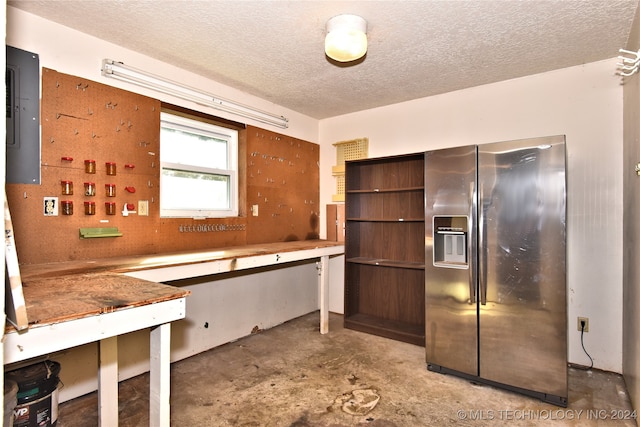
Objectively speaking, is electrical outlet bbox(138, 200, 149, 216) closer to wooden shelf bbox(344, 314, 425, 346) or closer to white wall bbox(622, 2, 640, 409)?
wooden shelf bbox(344, 314, 425, 346)

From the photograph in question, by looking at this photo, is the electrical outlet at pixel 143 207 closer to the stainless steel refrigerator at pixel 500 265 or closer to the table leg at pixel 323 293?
the table leg at pixel 323 293

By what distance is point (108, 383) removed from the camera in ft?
5.94

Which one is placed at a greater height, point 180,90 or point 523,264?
point 180,90

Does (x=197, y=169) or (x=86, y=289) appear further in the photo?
(x=197, y=169)

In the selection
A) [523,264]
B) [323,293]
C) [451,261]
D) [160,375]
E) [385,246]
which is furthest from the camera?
[385,246]

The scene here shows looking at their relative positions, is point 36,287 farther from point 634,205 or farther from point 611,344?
point 611,344

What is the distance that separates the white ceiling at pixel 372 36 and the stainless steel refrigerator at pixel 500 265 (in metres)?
0.75

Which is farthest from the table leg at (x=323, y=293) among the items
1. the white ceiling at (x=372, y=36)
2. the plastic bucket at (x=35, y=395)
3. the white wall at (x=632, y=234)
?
the white wall at (x=632, y=234)

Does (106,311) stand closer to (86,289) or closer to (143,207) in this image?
(86,289)

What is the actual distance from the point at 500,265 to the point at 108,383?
2588 millimetres

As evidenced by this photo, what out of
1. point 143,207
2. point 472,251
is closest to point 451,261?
point 472,251

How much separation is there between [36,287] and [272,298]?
7.90 ft

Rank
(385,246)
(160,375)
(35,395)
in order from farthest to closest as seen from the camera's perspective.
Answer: (385,246), (35,395), (160,375)

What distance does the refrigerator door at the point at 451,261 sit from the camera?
2.51 m
